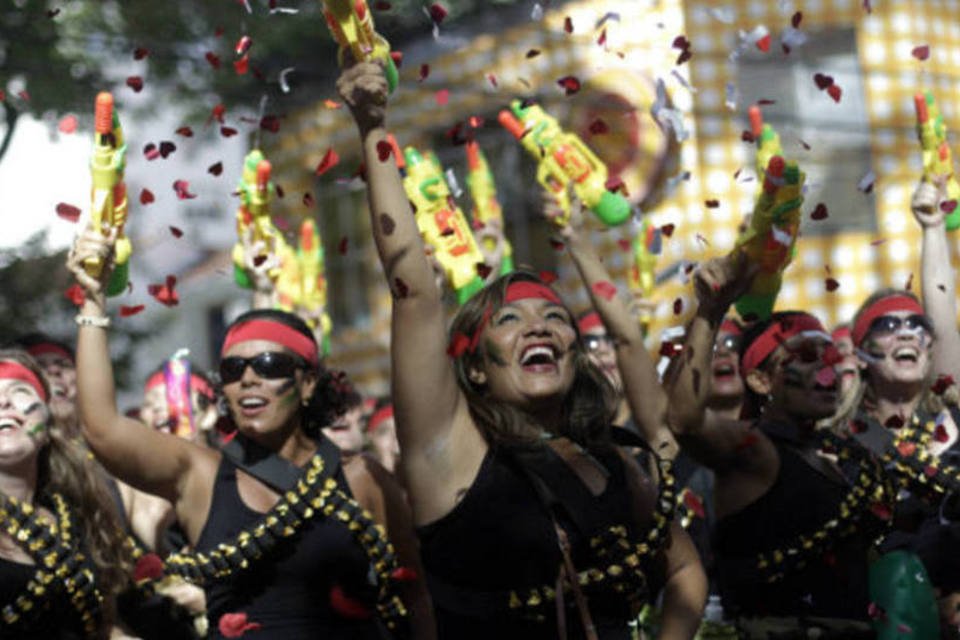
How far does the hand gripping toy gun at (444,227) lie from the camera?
614cm

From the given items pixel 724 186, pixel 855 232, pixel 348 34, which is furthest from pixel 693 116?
pixel 348 34

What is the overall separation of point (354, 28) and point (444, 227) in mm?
2704

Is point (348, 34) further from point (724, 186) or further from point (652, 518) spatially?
point (724, 186)

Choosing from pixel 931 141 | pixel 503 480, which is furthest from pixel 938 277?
pixel 503 480

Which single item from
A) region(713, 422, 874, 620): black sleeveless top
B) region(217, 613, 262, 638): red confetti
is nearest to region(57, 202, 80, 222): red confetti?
region(217, 613, 262, 638): red confetti

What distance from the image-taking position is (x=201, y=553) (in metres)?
4.79

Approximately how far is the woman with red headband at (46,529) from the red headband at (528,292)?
6.34 ft

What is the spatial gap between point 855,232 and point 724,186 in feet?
4.56

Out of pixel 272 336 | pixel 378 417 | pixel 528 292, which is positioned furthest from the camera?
pixel 378 417

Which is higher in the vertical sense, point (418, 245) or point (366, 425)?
point (418, 245)

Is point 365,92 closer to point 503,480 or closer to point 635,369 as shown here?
point 503,480

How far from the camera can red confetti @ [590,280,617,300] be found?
5016mm

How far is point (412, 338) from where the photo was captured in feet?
11.3

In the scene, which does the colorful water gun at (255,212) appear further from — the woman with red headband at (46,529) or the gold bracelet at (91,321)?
the gold bracelet at (91,321)
